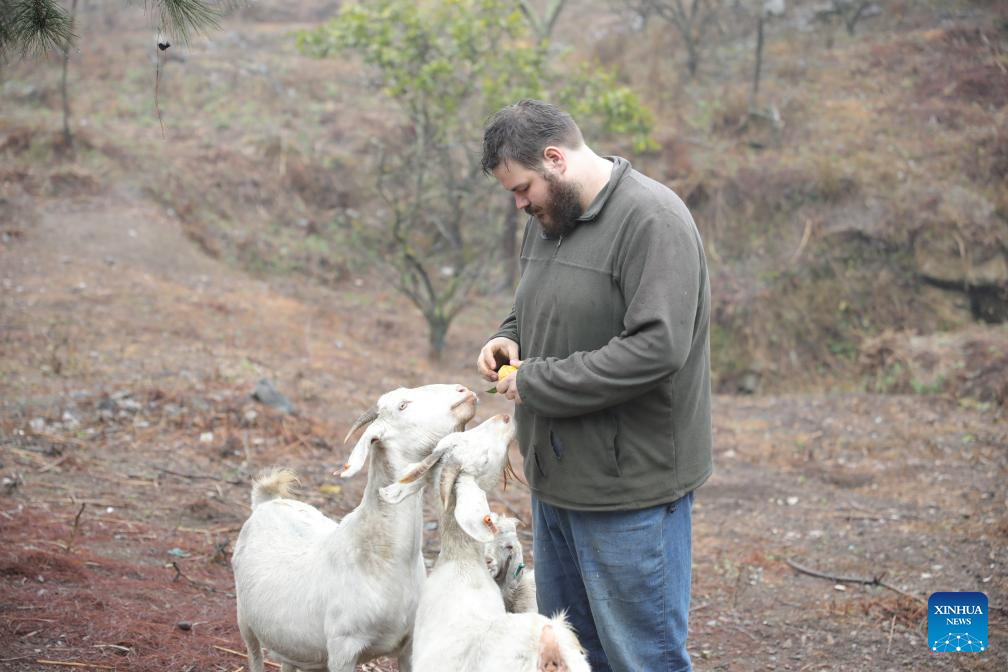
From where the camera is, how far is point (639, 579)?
3.14 m

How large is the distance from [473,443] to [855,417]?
8574 millimetres

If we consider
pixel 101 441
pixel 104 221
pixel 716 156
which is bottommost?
pixel 101 441

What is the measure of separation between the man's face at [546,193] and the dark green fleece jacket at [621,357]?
0.06 m

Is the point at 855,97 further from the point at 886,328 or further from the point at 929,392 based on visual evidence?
the point at 929,392

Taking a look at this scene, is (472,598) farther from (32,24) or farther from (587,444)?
(32,24)

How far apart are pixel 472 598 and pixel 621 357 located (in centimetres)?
101

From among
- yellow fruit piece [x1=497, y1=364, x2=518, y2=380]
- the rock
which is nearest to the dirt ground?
the rock

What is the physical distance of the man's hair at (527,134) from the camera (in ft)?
10.2

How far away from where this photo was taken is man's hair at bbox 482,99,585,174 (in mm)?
3105

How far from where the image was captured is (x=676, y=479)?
3.10 m

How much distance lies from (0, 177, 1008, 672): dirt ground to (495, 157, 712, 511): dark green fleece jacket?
2.37 m

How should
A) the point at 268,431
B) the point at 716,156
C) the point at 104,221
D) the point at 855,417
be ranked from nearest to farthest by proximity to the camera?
the point at 268,431
the point at 855,417
the point at 104,221
the point at 716,156

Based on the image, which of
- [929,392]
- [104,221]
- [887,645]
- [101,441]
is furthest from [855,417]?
[104,221]

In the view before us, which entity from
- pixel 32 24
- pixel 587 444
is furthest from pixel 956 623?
pixel 32 24
